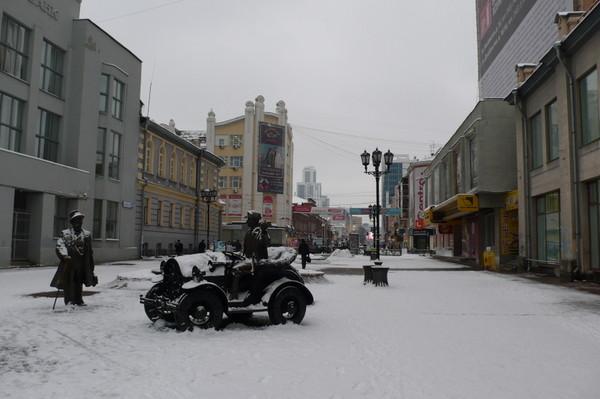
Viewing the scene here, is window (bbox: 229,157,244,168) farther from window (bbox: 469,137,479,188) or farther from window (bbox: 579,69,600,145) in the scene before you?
window (bbox: 579,69,600,145)

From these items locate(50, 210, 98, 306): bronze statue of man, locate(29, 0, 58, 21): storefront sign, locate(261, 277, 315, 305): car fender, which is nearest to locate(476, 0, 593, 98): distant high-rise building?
locate(261, 277, 315, 305): car fender

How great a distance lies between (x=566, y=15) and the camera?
59.2 ft

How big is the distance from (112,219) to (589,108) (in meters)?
24.1

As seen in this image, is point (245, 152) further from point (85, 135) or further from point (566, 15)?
point (566, 15)

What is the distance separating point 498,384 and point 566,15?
56.2 ft

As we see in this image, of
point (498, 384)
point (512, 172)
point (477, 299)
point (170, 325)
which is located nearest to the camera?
point (498, 384)

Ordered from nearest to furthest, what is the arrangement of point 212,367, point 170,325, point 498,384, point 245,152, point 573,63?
point 498,384 < point 212,367 < point 170,325 < point 573,63 < point 245,152

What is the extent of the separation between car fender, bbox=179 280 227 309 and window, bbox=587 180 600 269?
13.6m

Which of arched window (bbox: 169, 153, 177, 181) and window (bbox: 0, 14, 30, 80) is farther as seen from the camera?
arched window (bbox: 169, 153, 177, 181)

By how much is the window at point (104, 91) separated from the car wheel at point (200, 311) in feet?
77.6

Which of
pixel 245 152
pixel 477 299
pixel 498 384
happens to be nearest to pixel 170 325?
pixel 498 384

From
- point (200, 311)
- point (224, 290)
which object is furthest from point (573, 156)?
point (200, 311)

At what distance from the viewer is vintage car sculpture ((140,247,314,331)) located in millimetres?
7582

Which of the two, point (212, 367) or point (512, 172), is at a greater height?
point (512, 172)
